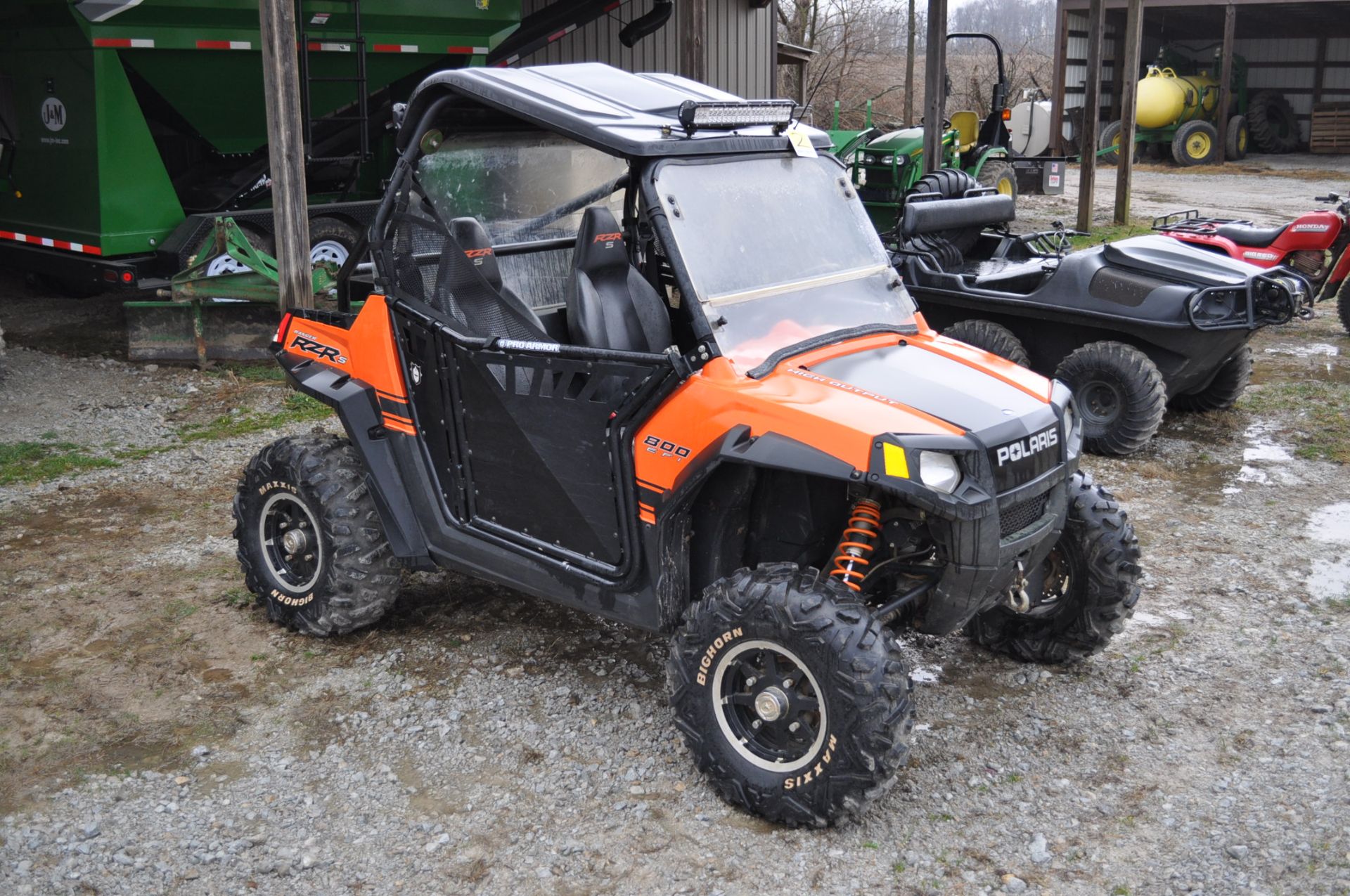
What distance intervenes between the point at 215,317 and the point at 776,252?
19.4 feet

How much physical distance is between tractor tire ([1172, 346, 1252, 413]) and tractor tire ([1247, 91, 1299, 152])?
20.2 m

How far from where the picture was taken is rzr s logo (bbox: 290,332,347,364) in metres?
4.40

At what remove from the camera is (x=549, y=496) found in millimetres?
3863

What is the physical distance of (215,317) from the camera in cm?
852

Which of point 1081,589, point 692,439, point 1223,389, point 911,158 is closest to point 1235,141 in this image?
point 911,158

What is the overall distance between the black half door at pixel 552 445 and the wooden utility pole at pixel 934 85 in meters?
8.54

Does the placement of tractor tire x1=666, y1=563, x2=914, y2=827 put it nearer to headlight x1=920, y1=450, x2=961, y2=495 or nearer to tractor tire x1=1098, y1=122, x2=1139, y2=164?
headlight x1=920, y1=450, x2=961, y2=495

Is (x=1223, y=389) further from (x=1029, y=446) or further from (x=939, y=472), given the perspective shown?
(x=939, y=472)

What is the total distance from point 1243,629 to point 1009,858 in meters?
1.91

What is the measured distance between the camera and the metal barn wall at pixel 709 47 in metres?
13.0

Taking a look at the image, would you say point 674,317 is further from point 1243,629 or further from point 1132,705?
point 1243,629

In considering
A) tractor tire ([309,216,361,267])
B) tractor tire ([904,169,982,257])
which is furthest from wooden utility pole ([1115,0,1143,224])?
tractor tire ([309,216,361,267])

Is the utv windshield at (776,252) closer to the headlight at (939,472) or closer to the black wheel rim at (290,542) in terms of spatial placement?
the headlight at (939,472)

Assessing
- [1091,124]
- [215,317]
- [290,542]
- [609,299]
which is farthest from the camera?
[1091,124]
